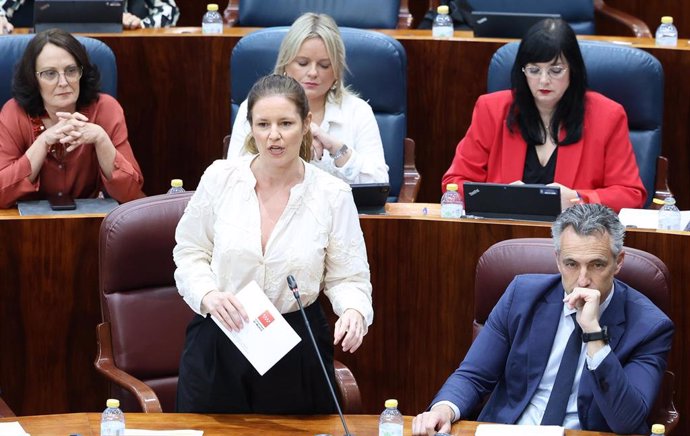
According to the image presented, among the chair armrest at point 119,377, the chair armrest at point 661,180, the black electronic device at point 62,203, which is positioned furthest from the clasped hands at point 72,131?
the chair armrest at point 661,180

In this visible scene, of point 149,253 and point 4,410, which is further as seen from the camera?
point 149,253

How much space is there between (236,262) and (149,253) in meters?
0.48

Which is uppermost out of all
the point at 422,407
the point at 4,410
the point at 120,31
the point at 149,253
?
the point at 120,31

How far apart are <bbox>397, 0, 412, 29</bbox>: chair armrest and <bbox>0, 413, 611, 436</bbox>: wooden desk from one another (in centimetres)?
217

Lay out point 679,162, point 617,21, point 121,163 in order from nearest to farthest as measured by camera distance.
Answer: point 121,163 → point 679,162 → point 617,21

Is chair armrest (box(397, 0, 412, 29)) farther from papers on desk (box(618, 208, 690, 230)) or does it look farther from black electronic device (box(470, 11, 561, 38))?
papers on desk (box(618, 208, 690, 230))

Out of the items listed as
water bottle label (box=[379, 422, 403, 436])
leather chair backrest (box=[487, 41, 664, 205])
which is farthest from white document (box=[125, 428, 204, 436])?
leather chair backrest (box=[487, 41, 664, 205])

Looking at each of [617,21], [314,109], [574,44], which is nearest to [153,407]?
[314,109]

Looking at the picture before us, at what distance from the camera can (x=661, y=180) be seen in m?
3.64

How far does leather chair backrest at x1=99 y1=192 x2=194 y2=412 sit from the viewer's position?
2748 millimetres

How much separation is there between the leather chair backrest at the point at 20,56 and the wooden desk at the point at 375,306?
2.06 ft

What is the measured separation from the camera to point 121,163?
10.9 feet

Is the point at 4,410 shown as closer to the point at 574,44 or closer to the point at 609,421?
the point at 609,421

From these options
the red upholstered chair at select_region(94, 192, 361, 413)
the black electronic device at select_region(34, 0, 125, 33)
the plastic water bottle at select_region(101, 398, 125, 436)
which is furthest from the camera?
the black electronic device at select_region(34, 0, 125, 33)
